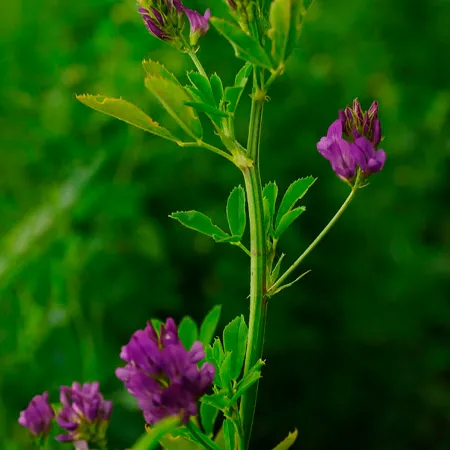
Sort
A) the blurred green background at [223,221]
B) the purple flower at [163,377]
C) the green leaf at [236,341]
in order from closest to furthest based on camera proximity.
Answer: the purple flower at [163,377] → the green leaf at [236,341] → the blurred green background at [223,221]

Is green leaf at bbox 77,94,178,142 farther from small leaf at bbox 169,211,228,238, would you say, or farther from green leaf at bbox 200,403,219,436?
green leaf at bbox 200,403,219,436

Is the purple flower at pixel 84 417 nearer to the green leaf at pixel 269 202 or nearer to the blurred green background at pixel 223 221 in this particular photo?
the green leaf at pixel 269 202

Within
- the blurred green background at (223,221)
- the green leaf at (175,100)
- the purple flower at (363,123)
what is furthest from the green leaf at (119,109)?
the blurred green background at (223,221)

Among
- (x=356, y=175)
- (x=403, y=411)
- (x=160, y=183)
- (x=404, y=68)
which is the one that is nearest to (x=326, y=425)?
(x=403, y=411)

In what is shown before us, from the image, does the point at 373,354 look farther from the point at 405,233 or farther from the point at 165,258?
the point at 165,258

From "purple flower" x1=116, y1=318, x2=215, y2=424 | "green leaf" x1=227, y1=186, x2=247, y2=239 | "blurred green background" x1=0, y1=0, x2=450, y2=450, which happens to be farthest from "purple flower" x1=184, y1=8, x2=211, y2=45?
"blurred green background" x1=0, y1=0, x2=450, y2=450

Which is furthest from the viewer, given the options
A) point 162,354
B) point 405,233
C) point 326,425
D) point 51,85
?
point 405,233
